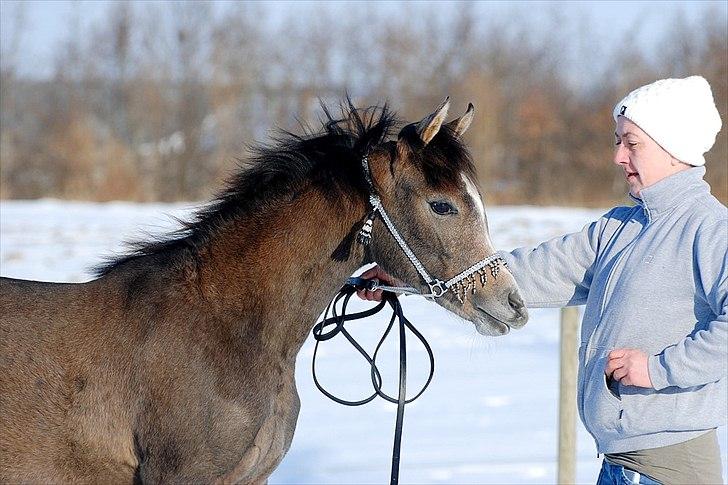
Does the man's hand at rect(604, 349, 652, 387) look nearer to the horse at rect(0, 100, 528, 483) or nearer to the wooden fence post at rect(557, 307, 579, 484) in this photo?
the horse at rect(0, 100, 528, 483)

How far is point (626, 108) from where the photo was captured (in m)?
2.85

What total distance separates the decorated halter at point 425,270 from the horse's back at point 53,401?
3.39 feet

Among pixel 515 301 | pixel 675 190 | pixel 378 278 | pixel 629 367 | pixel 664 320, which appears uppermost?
pixel 675 190

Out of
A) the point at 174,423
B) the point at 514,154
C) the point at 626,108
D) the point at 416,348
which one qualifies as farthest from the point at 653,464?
the point at 514,154

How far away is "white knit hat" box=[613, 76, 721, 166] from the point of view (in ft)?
9.02

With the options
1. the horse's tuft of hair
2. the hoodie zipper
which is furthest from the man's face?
the horse's tuft of hair

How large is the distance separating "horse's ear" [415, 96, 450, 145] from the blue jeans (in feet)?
4.15

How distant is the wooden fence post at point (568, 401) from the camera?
489 centimetres

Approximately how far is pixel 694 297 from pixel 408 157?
1.10 metres

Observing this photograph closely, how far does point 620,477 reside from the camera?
284 cm

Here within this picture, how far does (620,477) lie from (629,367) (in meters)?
0.42

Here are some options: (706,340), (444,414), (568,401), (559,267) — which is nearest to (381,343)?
(559,267)

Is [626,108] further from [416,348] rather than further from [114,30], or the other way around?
[114,30]

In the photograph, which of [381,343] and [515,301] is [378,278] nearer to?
[381,343]
